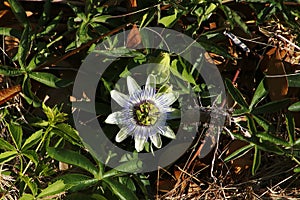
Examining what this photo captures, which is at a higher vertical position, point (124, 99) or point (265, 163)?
point (124, 99)

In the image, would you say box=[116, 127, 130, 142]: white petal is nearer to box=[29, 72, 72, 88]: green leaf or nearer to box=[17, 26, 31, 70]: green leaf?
box=[29, 72, 72, 88]: green leaf

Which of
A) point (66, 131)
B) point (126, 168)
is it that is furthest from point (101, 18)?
point (126, 168)

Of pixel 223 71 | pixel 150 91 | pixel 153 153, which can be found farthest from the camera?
pixel 223 71

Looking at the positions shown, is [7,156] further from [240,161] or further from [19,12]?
[240,161]

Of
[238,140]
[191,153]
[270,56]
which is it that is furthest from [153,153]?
[270,56]

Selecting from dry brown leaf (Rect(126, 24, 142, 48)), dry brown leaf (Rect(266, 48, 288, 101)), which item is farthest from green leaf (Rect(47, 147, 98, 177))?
dry brown leaf (Rect(266, 48, 288, 101))

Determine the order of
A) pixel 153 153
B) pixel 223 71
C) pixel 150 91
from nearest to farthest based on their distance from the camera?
1. pixel 150 91
2. pixel 153 153
3. pixel 223 71

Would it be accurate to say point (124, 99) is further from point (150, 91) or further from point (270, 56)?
point (270, 56)
